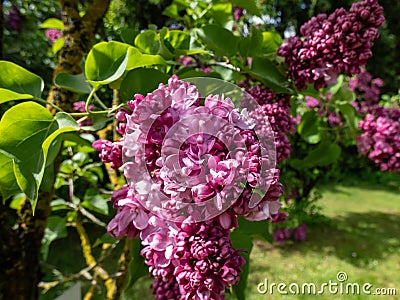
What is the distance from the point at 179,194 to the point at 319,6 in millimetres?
7767

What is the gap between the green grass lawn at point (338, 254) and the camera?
3.10 m

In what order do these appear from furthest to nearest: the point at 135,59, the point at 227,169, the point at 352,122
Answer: the point at 352,122 → the point at 135,59 → the point at 227,169

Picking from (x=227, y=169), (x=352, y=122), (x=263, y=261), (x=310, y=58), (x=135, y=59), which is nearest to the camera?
(x=227, y=169)

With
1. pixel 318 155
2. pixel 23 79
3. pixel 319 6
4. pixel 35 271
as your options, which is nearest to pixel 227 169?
pixel 23 79

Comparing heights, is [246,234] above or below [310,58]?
below

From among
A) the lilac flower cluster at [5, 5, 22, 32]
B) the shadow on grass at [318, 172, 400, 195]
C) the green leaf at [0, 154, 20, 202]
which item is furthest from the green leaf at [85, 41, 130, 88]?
the shadow on grass at [318, 172, 400, 195]

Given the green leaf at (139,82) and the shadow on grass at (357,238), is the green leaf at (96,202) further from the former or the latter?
the shadow on grass at (357,238)

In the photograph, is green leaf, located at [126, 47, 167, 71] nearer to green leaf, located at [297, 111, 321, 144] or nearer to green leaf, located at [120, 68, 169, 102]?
green leaf, located at [120, 68, 169, 102]

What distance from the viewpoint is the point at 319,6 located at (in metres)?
7.29

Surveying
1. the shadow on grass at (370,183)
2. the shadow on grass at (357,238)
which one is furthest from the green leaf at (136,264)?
the shadow on grass at (370,183)

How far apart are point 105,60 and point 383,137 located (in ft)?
3.30

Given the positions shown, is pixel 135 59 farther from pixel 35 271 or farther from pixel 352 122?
pixel 352 122

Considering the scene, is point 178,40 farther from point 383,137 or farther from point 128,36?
point 383,137

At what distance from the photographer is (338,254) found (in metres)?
3.78
